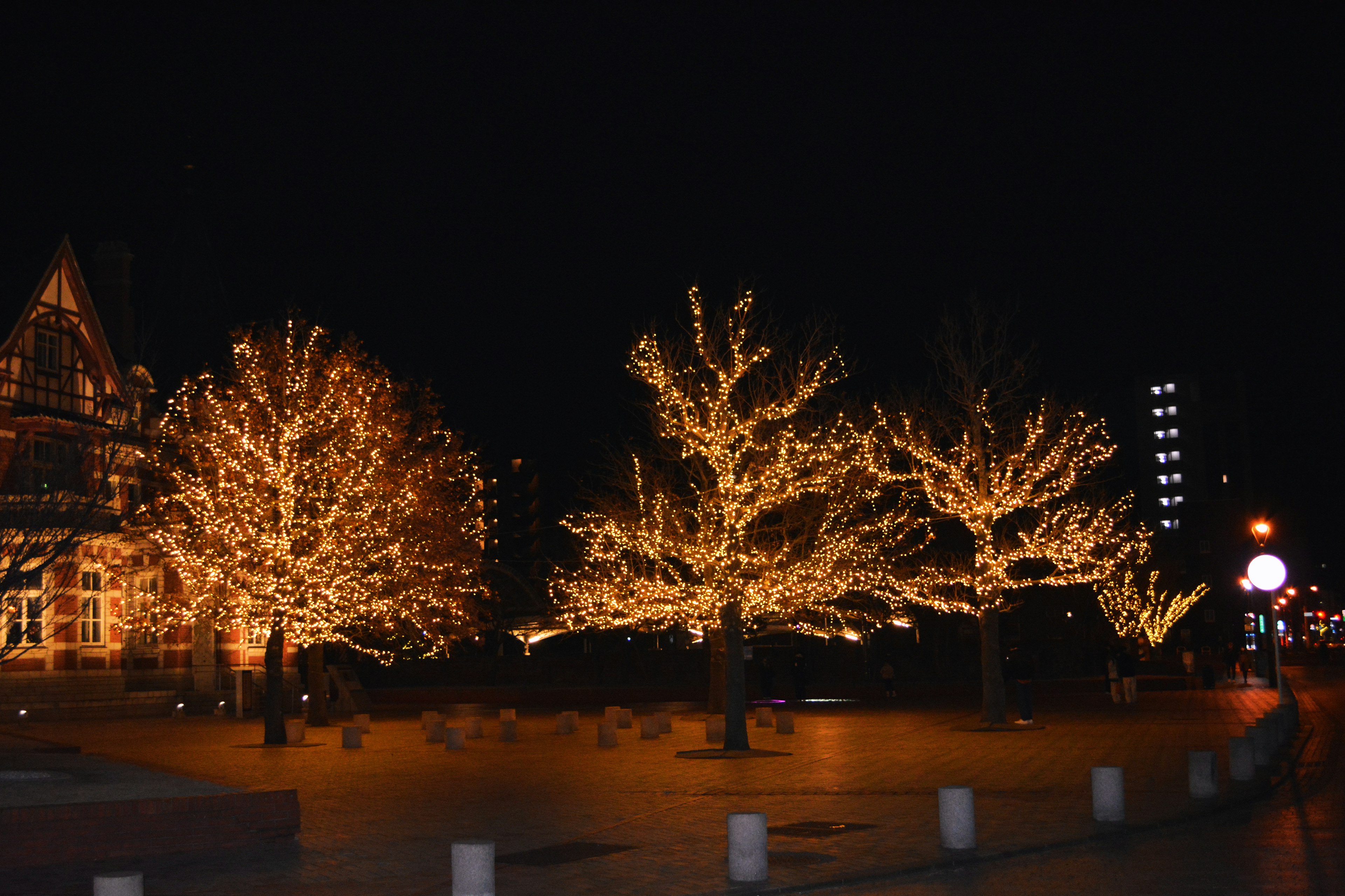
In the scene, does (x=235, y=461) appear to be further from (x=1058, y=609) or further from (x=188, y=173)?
(x=1058, y=609)

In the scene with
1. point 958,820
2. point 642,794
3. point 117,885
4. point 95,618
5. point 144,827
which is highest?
point 95,618

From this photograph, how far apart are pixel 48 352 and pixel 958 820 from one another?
3511 cm

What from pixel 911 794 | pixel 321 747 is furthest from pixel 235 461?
pixel 911 794

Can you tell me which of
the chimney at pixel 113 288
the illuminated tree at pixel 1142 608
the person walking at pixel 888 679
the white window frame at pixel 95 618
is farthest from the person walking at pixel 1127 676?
the chimney at pixel 113 288

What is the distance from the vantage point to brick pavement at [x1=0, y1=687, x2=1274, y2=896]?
Answer: 12.1 m

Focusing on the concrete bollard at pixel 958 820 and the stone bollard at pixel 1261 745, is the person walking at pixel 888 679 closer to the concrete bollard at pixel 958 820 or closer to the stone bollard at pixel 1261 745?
the stone bollard at pixel 1261 745

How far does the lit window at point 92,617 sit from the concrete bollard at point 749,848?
3346cm

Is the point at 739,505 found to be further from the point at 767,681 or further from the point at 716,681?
the point at 767,681

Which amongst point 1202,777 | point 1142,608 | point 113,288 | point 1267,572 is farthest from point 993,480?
point 1142,608

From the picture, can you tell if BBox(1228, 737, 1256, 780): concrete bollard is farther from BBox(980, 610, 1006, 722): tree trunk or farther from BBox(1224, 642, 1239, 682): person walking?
BBox(1224, 642, 1239, 682): person walking

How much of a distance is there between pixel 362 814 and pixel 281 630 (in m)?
13.8

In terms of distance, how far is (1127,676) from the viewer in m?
37.5

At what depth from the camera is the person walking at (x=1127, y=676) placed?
123ft

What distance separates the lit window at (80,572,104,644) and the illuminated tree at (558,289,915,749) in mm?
17094
